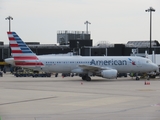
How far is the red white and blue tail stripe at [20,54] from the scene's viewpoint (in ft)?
150

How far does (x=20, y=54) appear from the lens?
45844 millimetres

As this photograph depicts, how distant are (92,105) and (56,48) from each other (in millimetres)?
75862

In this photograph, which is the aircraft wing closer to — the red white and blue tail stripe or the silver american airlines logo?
the silver american airlines logo

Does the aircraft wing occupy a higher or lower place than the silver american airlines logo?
lower

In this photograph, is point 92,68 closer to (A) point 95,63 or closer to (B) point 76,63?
(A) point 95,63

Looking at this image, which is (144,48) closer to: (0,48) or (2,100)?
(0,48)

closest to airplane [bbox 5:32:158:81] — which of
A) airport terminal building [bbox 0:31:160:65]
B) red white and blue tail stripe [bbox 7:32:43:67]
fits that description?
red white and blue tail stripe [bbox 7:32:43:67]

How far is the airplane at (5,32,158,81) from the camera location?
45781mm

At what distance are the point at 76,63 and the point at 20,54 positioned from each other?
6.76 metres

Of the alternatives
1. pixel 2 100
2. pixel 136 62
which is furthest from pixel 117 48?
pixel 2 100

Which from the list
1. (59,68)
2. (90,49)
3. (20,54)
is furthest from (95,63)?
(90,49)

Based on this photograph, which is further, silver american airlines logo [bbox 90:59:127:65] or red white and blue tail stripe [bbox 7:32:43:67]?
silver american airlines logo [bbox 90:59:127:65]

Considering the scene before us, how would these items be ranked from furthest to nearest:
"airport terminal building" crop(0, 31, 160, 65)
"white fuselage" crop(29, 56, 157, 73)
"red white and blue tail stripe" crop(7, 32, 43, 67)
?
"airport terminal building" crop(0, 31, 160, 65)
"white fuselage" crop(29, 56, 157, 73)
"red white and blue tail stripe" crop(7, 32, 43, 67)

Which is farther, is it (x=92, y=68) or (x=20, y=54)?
(x=92, y=68)
